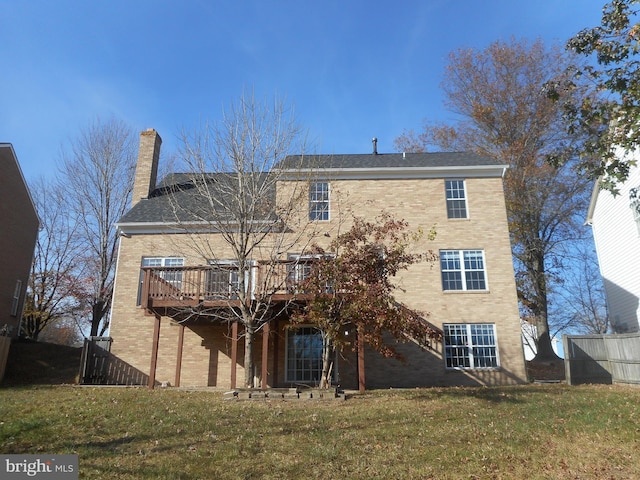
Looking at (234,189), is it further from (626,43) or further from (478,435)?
(626,43)

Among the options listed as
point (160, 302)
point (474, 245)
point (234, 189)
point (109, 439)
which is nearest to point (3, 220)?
point (160, 302)

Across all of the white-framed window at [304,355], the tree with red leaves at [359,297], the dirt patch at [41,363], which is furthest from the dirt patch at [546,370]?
the dirt patch at [41,363]

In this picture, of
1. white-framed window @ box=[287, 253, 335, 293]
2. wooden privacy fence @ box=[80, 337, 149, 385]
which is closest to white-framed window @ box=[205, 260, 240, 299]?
white-framed window @ box=[287, 253, 335, 293]

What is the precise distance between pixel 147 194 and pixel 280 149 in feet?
30.4

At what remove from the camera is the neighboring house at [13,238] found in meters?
22.4

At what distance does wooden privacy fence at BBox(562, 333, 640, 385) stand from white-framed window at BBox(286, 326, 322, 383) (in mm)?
8434

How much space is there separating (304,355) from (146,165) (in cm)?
1104

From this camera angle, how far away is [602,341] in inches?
669

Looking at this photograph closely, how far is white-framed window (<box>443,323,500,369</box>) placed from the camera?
17625 mm

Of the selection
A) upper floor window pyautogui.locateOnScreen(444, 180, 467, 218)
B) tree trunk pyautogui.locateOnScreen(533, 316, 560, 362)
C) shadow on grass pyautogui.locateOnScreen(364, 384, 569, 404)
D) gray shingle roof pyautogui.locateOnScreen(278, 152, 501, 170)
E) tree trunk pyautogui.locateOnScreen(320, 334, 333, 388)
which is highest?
gray shingle roof pyautogui.locateOnScreen(278, 152, 501, 170)

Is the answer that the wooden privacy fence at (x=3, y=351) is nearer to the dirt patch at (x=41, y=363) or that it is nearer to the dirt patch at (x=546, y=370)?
the dirt patch at (x=41, y=363)

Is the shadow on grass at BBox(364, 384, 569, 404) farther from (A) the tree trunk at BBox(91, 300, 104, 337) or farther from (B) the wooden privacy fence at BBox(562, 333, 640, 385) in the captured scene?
(A) the tree trunk at BBox(91, 300, 104, 337)

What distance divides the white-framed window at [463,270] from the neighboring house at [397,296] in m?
0.04

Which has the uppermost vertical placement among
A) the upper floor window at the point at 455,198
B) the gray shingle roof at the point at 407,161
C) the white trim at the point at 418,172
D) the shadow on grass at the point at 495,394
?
the gray shingle roof at the point at 407,161
